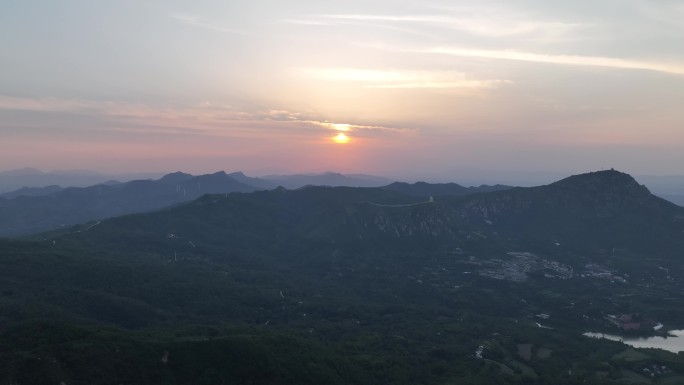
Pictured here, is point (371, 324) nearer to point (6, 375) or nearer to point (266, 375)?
point (266, 375)

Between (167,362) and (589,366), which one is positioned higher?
(167,362)

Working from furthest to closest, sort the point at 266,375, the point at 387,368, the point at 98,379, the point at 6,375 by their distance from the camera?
the point at 387,368, the point at 266,375, the point at 98,379, the point at 6,375

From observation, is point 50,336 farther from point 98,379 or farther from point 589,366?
point 589,366

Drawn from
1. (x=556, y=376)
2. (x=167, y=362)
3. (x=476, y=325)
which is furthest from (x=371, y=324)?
(x=167, y=362)

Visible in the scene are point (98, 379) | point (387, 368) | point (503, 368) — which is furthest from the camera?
point (503, 368)

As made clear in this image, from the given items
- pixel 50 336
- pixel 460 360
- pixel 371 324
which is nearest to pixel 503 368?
pixel 460 360

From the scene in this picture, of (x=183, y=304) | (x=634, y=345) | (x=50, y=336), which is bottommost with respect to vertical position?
(x=634, y=345)

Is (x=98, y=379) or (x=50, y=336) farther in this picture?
(x=50, y=336)
